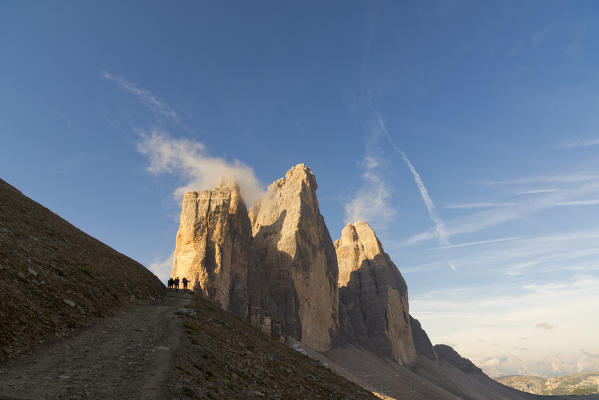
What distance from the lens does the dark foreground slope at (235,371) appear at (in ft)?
41.4

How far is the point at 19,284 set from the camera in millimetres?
15453

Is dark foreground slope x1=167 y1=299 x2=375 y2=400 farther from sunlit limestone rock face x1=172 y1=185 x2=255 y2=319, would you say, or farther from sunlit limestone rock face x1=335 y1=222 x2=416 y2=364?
sunlit limestone rock face x1=335 y1=222 x2=416 y2=364

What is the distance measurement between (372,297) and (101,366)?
93.9 metres

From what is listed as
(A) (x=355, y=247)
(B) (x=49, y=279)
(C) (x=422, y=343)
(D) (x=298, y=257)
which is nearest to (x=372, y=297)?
(A) (x=355, y=247)

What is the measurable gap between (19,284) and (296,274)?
186ft

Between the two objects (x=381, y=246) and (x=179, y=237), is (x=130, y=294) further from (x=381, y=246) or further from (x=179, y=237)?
(x=381, y=246)

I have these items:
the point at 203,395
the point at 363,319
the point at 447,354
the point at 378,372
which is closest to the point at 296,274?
the point at 378,372

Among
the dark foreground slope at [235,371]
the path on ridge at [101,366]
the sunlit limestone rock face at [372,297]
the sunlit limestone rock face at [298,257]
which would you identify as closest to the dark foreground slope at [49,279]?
the path on ridge at [101,366]

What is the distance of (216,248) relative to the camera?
2103 inches

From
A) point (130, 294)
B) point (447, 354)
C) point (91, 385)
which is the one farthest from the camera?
point (447, 354)

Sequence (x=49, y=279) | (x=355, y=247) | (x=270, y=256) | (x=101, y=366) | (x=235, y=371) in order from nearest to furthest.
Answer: (x=101, y=366), (x=235, y=371), (x=49, y=279), (x=270, y=256), (x=355, y=247)

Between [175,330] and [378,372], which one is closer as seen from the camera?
[175,330]

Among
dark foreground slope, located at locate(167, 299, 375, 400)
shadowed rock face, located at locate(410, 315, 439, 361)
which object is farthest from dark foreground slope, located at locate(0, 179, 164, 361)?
shadowed rock face, located at locate(410, 315, 439, 361)

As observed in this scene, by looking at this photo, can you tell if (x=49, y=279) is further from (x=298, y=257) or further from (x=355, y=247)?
(x=355, y=247)
